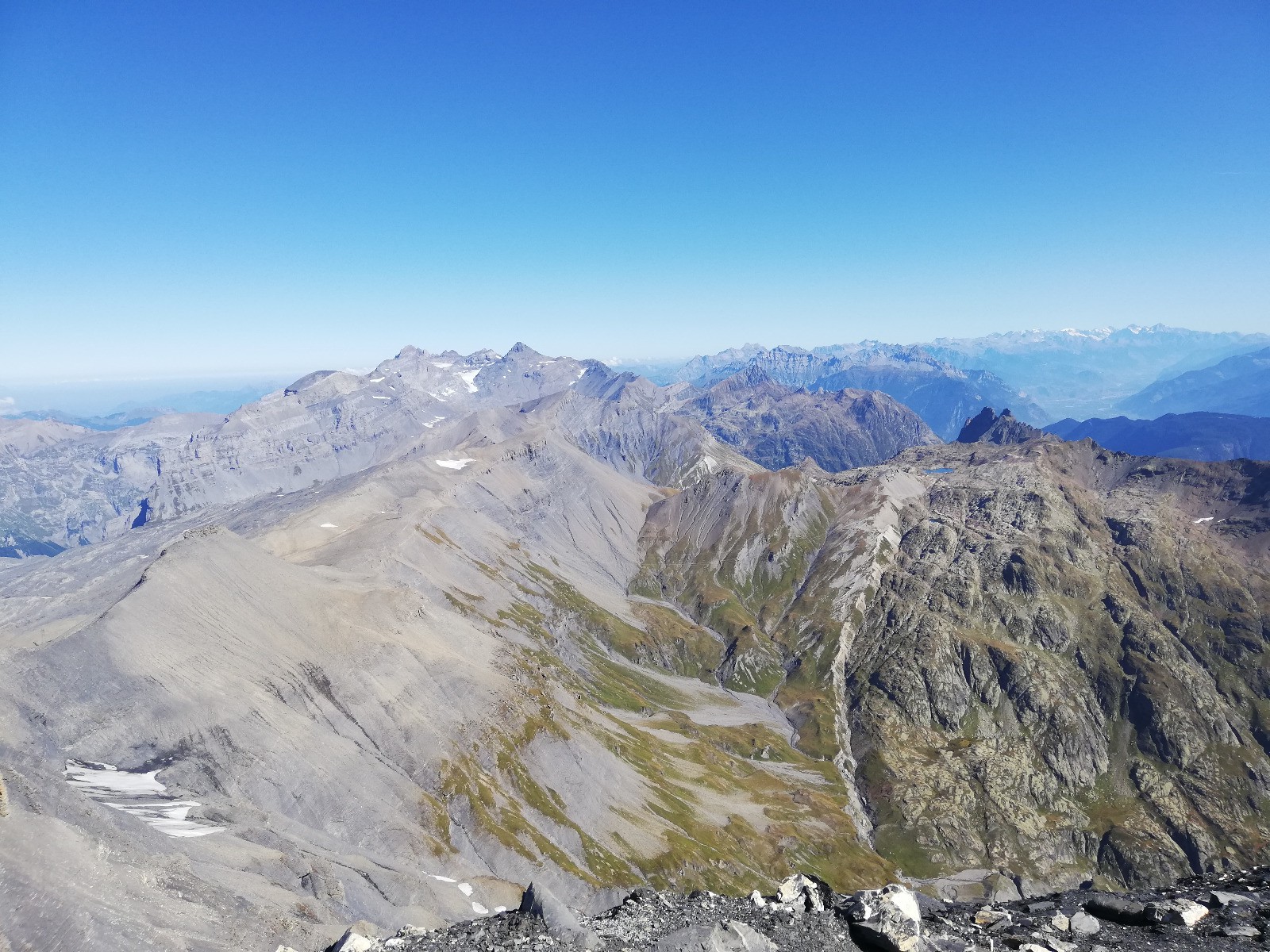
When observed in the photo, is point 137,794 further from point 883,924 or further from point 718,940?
point 883,924

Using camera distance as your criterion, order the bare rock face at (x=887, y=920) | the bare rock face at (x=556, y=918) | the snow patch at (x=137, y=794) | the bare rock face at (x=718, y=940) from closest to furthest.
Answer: the bare rock face at (x=887, y=920) → the bare rock face at (x=718, y=940) → the bare rock face at (x=556, y=918) → the snow patch at (x=137, y=794)

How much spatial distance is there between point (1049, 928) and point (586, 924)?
A: 66.1 ft

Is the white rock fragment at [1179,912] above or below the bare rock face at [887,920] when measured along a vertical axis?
above

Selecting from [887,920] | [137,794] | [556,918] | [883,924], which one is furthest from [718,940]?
[137,794]

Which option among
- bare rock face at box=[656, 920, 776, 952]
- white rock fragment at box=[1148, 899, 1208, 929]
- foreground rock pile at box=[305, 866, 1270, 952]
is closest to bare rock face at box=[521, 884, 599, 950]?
foreground rock pile at box=[305, 866, 1270, 952]

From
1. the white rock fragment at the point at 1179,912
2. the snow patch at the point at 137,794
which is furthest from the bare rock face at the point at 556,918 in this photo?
the snow patch at the point at 137,794

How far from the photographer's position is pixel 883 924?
25.5m

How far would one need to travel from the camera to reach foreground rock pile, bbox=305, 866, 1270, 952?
2456 cm

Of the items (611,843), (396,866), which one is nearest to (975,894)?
(611,843)

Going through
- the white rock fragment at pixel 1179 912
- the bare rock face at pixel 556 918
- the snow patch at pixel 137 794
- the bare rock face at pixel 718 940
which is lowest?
the snow patch at pixel 137 794

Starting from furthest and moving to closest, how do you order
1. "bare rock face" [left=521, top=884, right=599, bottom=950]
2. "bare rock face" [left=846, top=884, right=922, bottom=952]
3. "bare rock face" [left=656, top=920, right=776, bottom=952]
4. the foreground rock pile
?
"bare rock face" [left=521, top=884, right=599, bottom=950]
"bare rock face" [left=656, top=920, right=776, bottom=952]
"bare rock face" [left=846, top=884, right=922, bottom=952]
the foreground rock pile

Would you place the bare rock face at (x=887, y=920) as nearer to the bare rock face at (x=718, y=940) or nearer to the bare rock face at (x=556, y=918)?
the bare rock face at (x=718, y=940)

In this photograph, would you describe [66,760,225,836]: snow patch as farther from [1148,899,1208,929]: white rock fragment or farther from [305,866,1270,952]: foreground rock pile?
[1148,899,1208,929]: white rock fragment

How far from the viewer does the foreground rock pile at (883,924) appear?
24562 mm
